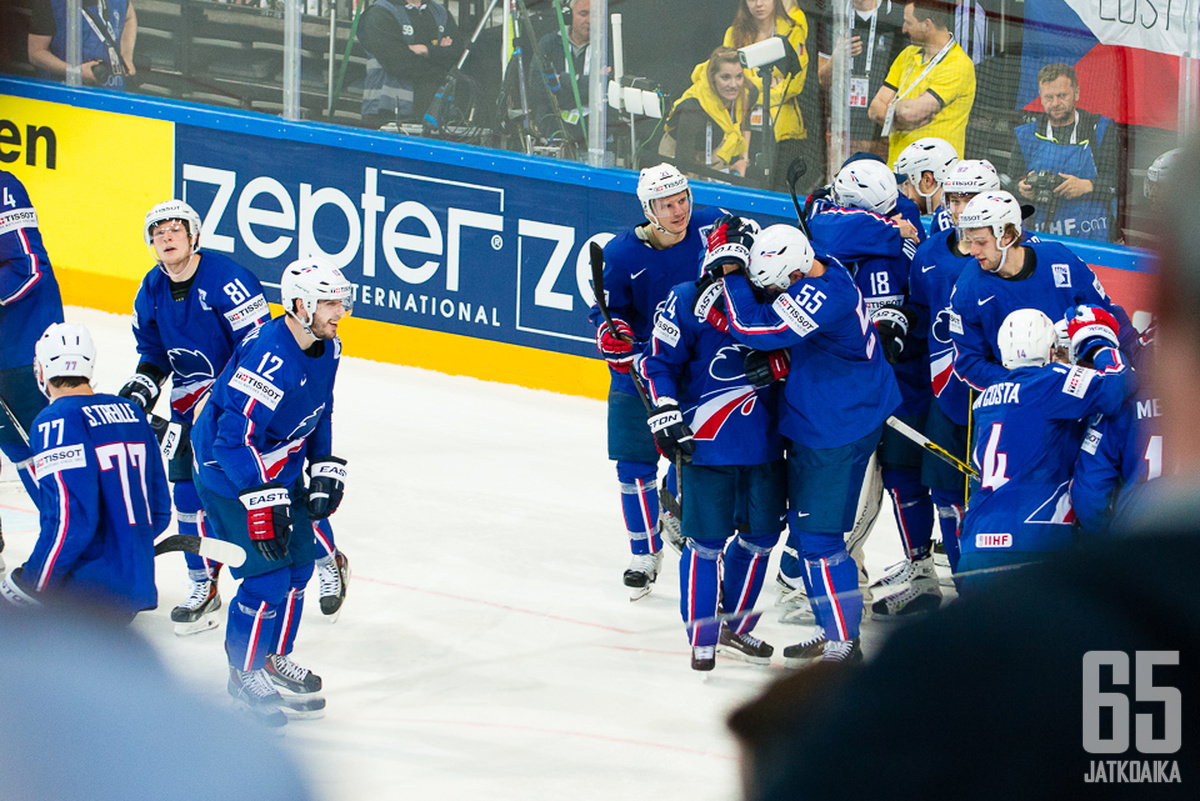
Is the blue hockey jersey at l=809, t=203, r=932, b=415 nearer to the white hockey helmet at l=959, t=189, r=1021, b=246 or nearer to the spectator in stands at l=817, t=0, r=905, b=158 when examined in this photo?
the white hockey helmet at l=959, t=189, r=1021, b=246

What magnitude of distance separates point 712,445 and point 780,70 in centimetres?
363

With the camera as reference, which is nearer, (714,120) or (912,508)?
(912,508)

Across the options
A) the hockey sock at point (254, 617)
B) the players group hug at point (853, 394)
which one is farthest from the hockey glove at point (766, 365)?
the hockey sock at point (254, 617)

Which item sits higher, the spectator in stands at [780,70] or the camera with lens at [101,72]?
the camera with lens at [101,72]

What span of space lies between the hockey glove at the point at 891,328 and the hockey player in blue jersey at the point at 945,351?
0.10m

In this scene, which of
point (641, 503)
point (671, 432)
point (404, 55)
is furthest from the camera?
point (404, 55)

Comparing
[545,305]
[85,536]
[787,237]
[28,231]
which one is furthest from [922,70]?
[85,536]

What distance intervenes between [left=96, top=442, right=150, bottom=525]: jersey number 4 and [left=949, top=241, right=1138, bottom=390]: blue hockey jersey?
8.83 ft

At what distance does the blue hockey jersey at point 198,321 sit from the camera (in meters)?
5.63

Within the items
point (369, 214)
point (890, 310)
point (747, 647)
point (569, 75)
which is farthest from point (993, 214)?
point (369, 214)

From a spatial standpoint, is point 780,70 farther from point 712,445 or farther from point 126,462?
point 126,462

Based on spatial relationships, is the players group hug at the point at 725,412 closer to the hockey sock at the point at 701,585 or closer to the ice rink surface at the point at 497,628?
the hockey sock at the point at 701,585

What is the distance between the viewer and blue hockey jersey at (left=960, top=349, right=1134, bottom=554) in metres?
4.47

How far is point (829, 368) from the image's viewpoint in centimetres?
501
